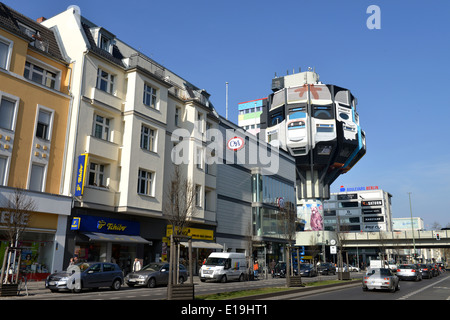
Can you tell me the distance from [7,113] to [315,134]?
229 ft

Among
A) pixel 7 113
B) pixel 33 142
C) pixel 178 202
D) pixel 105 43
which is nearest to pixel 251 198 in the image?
pixel 178 202

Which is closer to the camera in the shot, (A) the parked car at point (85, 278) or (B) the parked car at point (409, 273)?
(A) the parked car at point (85, 278)

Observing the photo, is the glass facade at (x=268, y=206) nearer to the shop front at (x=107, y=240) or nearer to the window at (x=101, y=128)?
the shop front at (x=107, y=240)

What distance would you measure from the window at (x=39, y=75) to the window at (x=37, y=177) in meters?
5.73

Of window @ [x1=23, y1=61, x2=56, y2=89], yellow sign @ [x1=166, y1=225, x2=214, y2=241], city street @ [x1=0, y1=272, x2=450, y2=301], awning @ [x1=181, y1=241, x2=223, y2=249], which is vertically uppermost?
window @ [x1=23, y1=61, x2=56, y2=89]

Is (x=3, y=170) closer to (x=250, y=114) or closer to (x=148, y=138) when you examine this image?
(x=148, y=138)

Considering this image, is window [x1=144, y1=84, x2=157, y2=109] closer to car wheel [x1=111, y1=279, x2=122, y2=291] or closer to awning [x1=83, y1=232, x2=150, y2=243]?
awning [x1=83, y1=232, x2=150, y2=243]

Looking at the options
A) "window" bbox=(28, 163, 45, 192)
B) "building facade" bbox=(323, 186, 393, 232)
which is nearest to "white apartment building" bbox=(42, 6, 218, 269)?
"window" bbox=(28, 163, 45, 192)

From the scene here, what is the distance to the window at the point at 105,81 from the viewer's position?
97.6 ft

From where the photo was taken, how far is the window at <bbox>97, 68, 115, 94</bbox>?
29.8 metres

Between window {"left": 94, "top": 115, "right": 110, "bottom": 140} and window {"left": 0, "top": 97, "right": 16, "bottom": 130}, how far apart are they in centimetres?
577

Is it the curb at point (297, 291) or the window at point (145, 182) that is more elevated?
the window at point (145, 182)

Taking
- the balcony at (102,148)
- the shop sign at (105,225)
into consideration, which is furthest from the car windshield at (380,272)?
the balcony at (102,148)

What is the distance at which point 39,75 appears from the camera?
27.3 meters
